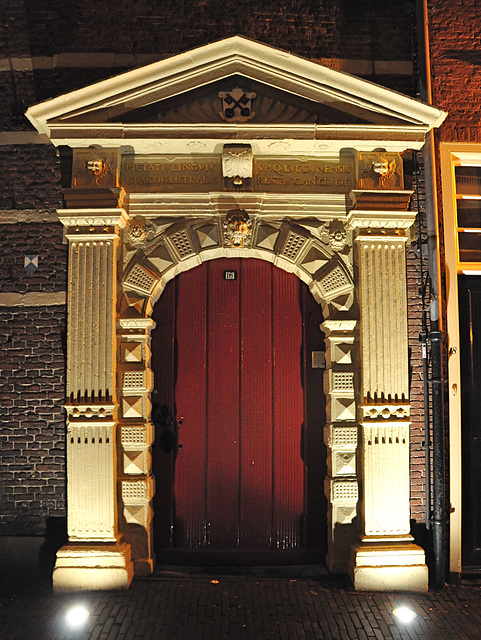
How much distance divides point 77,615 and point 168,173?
434 cm

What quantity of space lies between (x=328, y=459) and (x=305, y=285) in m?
1.91

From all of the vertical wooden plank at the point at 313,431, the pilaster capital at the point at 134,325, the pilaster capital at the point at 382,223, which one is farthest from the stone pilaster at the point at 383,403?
the pilaster capital at the point at 134,325

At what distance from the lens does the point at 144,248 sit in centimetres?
572

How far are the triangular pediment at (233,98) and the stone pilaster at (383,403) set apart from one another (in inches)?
37.2

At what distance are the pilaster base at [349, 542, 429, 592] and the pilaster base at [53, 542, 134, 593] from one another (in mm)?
2265

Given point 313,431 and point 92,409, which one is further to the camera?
point 313,431

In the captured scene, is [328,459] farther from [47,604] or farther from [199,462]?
[47,604]

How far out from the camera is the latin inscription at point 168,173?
5719 mm

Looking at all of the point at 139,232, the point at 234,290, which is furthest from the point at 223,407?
the point at 139,232

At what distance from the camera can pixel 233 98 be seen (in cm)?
556

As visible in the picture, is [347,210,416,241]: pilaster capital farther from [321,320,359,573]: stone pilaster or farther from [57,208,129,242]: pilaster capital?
[57,208,129,242]: pilaster capital

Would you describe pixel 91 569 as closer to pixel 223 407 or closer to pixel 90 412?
pixel 90 412

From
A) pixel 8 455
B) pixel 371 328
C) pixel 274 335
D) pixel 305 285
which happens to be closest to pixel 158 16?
pixel 305 285

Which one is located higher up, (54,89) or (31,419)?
(54,89)
